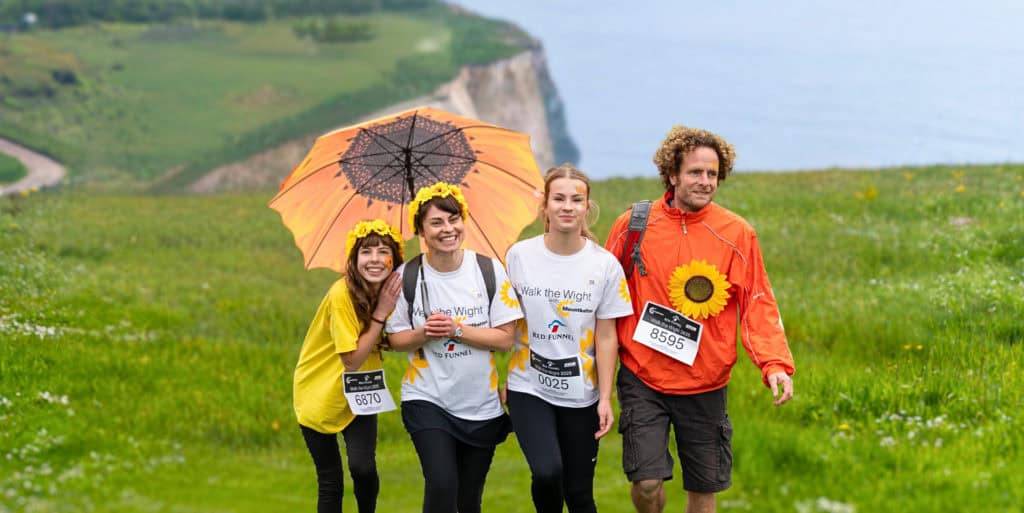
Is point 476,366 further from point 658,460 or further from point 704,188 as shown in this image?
point 704,188

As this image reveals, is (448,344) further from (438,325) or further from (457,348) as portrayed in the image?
(438,325)

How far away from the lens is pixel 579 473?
6.82 meters

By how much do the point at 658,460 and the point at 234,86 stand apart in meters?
83.9

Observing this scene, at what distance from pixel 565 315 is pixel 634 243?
0.67 metres

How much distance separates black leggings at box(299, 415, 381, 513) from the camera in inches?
280

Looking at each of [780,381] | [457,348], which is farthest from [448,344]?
[780,381]

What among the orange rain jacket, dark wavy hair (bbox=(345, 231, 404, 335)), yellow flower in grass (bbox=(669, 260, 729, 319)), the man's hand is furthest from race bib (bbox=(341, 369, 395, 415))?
the man's hand

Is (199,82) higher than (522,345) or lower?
higher

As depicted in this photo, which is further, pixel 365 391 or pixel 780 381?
pixel 365 391

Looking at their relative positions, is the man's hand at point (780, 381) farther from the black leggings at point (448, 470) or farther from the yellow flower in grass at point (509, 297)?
the black leggings at point (448, 470)

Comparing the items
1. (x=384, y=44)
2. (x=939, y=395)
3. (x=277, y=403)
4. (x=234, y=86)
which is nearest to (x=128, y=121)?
(x=234, y=86)

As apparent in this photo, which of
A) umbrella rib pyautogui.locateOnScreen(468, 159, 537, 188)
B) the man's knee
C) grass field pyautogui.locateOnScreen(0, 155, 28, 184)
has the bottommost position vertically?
grass field pyautogui.locateOnScreen(0, 155, 28, 184)

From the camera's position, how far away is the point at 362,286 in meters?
6.76

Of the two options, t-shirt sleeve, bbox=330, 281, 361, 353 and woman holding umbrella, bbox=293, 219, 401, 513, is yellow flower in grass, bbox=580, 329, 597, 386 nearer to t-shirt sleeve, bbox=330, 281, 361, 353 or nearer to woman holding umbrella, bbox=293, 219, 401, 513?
woman holding umbrella, bbox=293, 219, 401, 513
